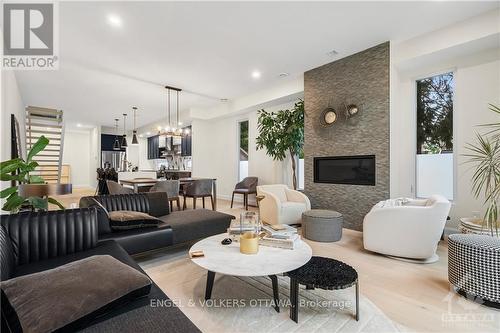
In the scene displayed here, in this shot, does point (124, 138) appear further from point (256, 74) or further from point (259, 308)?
point (259, 308)

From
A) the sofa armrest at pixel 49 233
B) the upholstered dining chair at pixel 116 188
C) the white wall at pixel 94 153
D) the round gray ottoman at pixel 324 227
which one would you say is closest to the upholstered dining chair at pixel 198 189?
the upholstered dining chair at pixel 116 188

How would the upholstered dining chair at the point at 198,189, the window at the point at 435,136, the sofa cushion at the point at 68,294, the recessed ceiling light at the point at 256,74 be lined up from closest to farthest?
the sofa cushion at the point at 68,294 → the window at the point at 435,136 → the recessed ceiling light at the point at 256,74 → the upholstered dining chair at the point at 198,189

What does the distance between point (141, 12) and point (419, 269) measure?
14.2ft

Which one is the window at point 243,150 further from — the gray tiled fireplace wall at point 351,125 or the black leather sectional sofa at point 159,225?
the black leather sectional sofa at point 159,225

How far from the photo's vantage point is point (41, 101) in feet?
22.4

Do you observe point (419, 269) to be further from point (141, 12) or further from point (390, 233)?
point (141, 12)

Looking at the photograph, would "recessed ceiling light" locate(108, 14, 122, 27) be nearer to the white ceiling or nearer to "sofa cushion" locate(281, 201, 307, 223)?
the white ceiling

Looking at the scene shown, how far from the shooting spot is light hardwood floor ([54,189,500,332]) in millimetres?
1708

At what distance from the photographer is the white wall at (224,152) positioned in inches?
263

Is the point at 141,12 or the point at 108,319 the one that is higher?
the point at 141,12

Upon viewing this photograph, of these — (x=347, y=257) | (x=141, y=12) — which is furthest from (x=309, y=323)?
(x=141, y=12)

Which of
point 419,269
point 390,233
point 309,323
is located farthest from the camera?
point 390,233

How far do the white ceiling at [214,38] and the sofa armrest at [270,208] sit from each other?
2.41 meters

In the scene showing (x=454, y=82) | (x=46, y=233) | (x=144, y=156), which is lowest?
(x=46, y=233)
